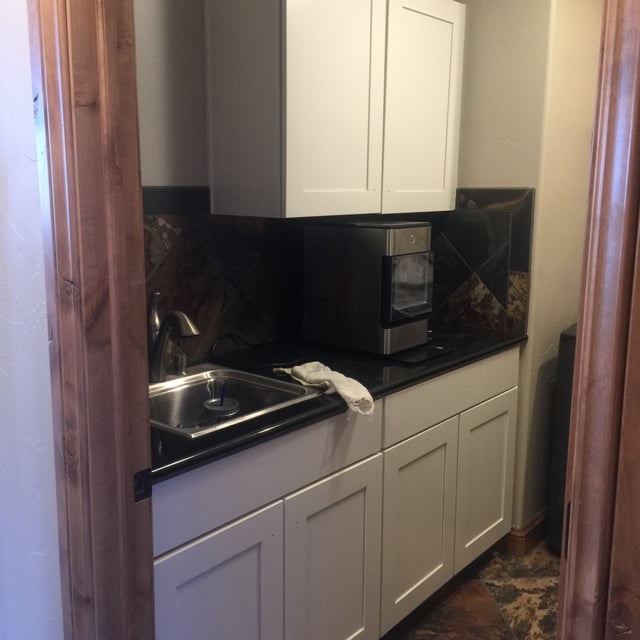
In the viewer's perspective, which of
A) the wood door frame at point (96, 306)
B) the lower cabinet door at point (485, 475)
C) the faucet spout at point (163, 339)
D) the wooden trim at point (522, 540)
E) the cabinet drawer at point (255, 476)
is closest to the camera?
the wood door frame at point (96, 306)

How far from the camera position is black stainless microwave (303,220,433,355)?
2.25 meters

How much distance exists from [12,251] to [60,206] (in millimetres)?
189

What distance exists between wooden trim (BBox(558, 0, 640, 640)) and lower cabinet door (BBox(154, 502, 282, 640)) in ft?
2.97

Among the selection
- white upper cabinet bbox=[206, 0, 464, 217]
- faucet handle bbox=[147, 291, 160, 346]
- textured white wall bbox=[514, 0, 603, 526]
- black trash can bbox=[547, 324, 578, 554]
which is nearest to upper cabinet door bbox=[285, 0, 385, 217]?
white upper cabinet bbox=[206, 0, 464, 217]

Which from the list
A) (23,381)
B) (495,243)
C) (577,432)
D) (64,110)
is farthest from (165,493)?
A: (495,243)

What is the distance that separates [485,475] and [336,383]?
0.97 m

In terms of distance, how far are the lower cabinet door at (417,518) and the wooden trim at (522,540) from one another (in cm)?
46

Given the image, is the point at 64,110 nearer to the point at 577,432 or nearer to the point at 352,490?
the point at 577,432

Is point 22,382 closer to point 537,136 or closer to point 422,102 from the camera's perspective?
point 422,102

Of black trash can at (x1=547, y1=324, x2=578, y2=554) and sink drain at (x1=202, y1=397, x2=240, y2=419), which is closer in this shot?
sink drain at (x1=202, y1=397, x2=240, y2=419)

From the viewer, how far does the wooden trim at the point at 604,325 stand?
2.25 ft

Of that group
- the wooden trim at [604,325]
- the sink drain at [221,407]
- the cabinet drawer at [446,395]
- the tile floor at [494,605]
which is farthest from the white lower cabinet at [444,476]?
the wooden trim at [604,325]

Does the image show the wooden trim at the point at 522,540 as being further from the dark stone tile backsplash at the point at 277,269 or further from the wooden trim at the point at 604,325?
the wooden trim at the point at 604,325

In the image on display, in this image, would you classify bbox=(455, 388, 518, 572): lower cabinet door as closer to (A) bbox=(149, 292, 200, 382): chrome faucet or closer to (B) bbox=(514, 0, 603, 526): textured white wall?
(B) bbox=(514, 0, 603, 526): textured white wall
